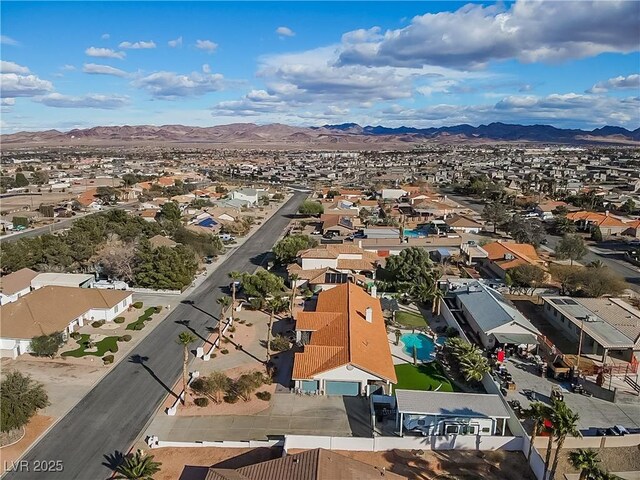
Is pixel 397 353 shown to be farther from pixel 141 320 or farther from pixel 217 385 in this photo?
pixel 141 320

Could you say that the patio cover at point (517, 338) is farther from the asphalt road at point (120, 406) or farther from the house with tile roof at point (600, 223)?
the house with tile roof at point (600, 223)

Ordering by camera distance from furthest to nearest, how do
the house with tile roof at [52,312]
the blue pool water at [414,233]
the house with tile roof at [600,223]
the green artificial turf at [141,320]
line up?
1. the house with tile roof at [600,223]
2. the blue pool water at [414,233]
3. the green artificial turf at [141,320]
4. the house with tile roof at [52,312]

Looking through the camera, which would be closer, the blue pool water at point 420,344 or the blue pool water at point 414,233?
the blue pool water at point 420,344

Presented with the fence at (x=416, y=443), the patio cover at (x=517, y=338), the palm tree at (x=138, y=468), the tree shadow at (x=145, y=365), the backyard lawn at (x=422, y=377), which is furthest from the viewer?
the patio cover at (x=517, y=338)

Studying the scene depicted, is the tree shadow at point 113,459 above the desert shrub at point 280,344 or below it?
below

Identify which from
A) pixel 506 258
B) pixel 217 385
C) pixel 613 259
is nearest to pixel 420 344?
pixel 217 385

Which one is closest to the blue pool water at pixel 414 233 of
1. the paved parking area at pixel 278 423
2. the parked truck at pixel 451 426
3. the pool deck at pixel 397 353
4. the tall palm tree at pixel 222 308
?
the pool deck at pixel 397 353
